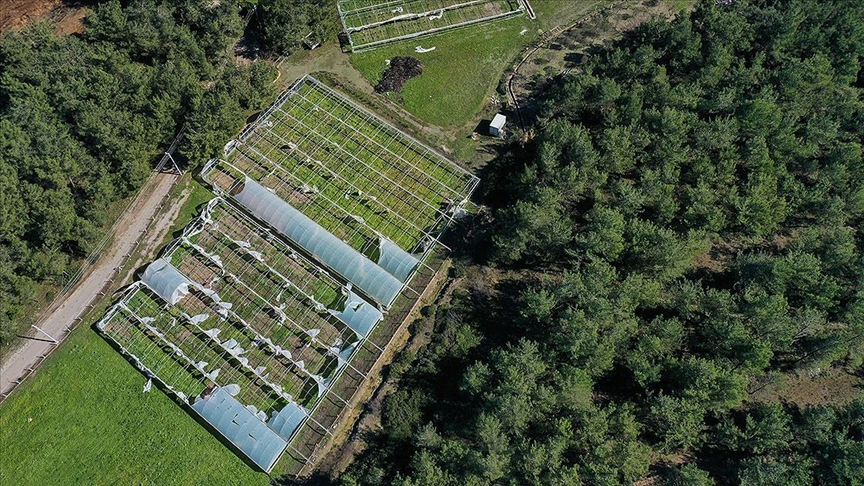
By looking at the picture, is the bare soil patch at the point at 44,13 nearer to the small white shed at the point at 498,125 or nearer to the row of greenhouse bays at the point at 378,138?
the row of greenhouse bays at the point at 378,138

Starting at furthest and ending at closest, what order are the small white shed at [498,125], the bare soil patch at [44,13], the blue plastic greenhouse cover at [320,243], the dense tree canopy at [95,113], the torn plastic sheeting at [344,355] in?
the bare soil patch at [44,13] → the small white shed at [498,125] → the blue plastic greenhouse cover at [320,243] → the dense tree canopy at [95,113] → the torn plastic sheeting at [344,355]

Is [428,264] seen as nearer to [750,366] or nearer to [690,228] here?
[690,228]

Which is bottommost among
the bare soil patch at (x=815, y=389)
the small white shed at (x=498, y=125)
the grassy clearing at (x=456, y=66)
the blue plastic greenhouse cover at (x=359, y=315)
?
the bare soil patch at (x=815, y=389)

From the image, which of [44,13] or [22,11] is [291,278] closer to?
[44,13]

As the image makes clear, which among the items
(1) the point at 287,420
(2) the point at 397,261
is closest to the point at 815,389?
(2) the point at 397,261

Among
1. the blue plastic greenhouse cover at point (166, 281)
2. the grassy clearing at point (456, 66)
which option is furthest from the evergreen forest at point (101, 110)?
the grassy clearing at point (456, 66)

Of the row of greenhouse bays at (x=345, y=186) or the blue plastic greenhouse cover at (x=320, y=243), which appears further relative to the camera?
the row of greenhouse bays at (x=345, y=186)

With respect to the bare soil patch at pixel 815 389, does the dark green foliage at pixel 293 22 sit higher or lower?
higher

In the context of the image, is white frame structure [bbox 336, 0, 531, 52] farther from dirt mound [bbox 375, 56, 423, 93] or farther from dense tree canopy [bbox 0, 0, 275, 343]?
dense tree canopy [bbox 0, 0, 275, 343]
